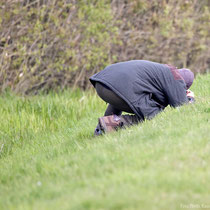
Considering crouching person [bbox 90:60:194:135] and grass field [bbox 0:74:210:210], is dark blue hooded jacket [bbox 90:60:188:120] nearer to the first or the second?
crouching person [bbox 90:60:194:135]

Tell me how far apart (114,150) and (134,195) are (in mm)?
1008

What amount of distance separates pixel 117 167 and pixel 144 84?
65.1 inches

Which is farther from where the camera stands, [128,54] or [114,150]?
[128,54]

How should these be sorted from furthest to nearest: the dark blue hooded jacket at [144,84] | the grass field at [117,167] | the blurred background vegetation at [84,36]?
the blurred background vegetation at [84,36] < the dark blue hooded jacket at [144,84] < the grass field at [117,167]

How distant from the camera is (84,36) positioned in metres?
8.71

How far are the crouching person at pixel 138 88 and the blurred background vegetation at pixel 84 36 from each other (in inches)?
127

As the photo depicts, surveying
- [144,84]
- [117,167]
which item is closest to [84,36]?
[144,84]

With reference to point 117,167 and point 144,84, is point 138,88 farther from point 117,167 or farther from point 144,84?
point 117,167

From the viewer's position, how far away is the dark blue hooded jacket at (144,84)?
4746mm

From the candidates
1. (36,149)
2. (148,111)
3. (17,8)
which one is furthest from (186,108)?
(17,8)

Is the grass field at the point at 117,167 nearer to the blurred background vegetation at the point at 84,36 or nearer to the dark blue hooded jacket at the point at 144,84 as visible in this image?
the dark blue hooded jacket at the point at 144,84

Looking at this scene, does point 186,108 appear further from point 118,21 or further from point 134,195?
point 118,21

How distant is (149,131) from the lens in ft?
13.7

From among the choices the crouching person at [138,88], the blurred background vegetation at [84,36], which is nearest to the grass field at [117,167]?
the crouching person at [138,88]
